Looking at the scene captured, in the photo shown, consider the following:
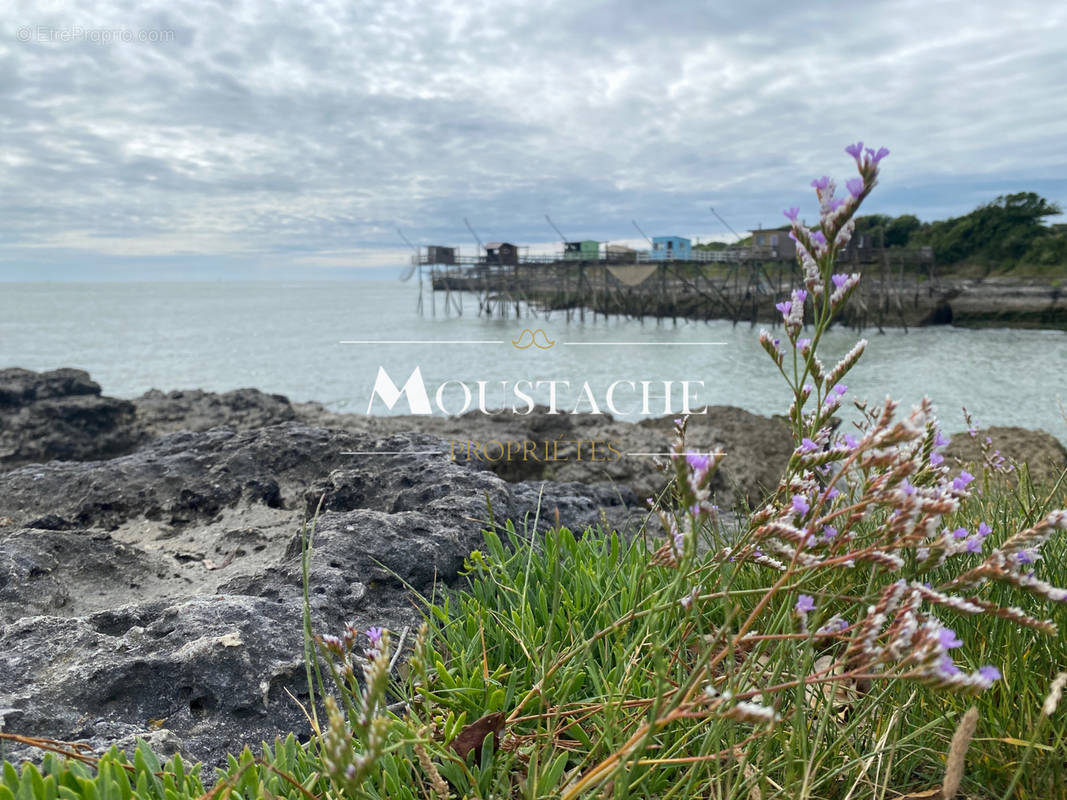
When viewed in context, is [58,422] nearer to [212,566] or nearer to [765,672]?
[212,566]

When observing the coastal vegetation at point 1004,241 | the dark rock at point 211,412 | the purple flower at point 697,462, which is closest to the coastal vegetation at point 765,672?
the purple flower at point 697,462

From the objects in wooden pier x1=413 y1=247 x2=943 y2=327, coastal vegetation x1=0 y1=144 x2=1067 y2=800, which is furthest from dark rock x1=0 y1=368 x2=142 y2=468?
wooden pier x1=413 y1=247 x2=943 y2=327

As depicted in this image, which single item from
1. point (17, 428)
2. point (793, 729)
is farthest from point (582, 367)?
point (793, 729)

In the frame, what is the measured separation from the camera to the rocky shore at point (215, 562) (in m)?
2.41

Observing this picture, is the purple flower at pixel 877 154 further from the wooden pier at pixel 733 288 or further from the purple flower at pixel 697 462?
the wooden pier at pixel 733 288

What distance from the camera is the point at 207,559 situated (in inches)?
147

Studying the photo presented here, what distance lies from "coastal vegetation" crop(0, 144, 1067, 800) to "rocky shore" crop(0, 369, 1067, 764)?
0.26 m

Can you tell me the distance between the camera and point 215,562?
370 cm

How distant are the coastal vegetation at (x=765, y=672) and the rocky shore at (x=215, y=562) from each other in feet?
0.84

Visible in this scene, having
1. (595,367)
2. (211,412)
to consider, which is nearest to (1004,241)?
(595,367)

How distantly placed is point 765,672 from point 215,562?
2.83m

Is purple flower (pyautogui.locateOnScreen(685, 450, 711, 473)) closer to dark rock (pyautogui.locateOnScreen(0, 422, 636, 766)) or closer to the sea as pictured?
dark rock (pyautogui.locateOnScreen(0, 422, 636, 766))

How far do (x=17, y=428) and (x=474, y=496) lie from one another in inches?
336

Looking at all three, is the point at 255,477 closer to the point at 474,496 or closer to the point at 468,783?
the point at 474,496
